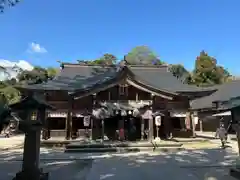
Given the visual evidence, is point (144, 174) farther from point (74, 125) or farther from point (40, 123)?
point (74, 125)

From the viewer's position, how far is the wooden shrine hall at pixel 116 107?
51.5ft

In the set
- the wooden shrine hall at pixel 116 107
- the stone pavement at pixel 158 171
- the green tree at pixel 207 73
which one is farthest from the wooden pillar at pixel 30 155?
the green tree at pixel 207 73

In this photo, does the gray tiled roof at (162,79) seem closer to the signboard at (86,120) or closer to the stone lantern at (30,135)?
the signboard at (86,120)

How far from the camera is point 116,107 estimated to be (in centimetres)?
1584

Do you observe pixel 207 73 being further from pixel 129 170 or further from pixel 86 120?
pixel 129 170

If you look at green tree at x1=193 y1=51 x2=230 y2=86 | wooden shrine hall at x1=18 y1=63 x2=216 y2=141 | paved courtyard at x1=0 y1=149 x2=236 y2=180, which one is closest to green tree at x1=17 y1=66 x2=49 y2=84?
wooden shrine hall at x1=18 y1=63 x2=216 y2=141

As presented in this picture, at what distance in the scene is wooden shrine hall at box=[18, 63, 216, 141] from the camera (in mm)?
15711

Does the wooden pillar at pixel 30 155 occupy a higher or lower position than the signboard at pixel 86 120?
lower

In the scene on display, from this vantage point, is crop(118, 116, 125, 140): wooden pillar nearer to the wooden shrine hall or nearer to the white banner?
the wooden shrine hall

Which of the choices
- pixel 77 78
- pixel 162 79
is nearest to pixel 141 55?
pixel 162 79

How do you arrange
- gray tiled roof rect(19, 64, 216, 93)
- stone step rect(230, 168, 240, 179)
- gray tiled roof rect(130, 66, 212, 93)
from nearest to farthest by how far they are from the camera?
stone step rect(230, 168, 240, 179)
gray tiled roof rect(19, 64, 216, 93)
gray tiled roof rect(130, 66, 212, 93)

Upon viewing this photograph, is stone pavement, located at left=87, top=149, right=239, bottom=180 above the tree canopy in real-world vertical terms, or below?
below

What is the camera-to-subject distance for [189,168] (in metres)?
8.09

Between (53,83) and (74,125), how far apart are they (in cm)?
408
